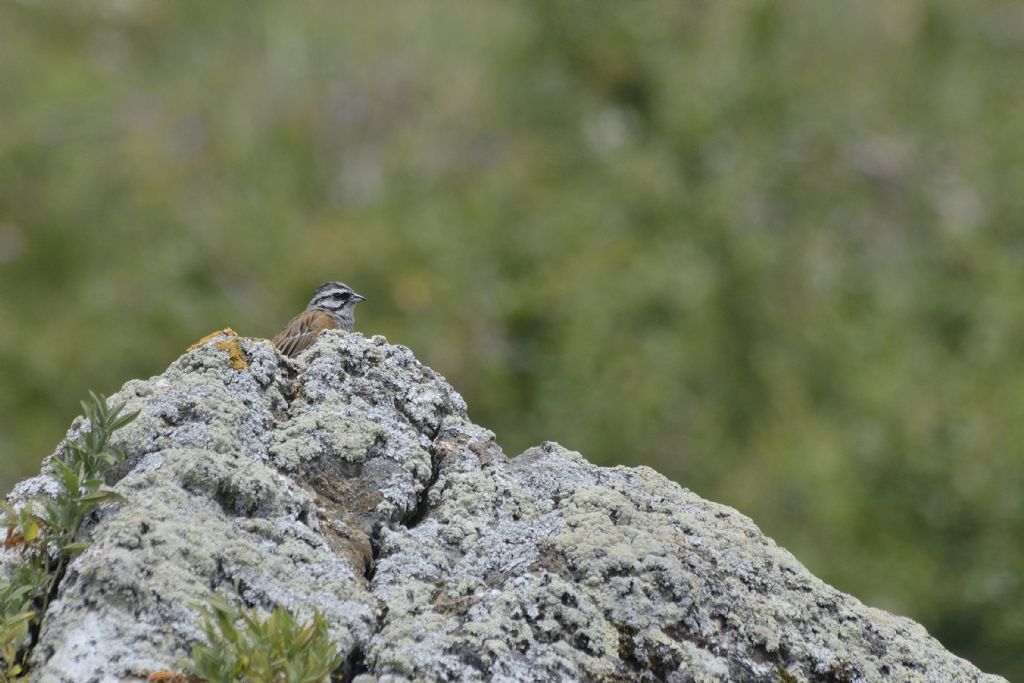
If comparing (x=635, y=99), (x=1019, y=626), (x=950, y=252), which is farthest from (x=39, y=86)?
(x=1019, y=626)

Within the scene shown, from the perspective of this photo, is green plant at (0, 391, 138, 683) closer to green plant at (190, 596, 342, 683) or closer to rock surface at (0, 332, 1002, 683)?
rock surface at (0, 332, 1002, 683)

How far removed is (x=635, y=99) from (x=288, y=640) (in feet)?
51.5

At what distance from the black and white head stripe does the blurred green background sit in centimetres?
554

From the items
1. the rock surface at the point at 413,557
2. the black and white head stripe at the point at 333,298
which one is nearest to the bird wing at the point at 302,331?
the black and white head stripe at the point at 333,298

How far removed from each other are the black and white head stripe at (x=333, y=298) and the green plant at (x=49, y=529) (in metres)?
4.61

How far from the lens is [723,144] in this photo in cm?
1806

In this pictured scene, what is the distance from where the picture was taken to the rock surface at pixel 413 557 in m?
4.03

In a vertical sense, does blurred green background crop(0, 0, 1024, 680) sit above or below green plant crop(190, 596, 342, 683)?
above

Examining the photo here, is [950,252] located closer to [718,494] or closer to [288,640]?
[718,494]

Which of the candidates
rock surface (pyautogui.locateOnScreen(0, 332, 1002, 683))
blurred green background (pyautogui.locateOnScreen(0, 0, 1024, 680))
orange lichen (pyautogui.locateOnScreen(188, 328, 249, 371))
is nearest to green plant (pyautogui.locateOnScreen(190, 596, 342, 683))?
rock surface (pyautogui.locateOnScreen(0, 332, 1002, 683))

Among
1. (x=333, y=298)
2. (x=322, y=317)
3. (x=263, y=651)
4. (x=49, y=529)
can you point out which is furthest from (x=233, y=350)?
(x=333, y=298)

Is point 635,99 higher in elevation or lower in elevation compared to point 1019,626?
higher

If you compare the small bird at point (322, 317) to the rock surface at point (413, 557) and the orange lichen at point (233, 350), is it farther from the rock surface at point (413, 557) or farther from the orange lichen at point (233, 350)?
the rock surface at point (413, 557)

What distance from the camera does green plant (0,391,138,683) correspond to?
3910mm
